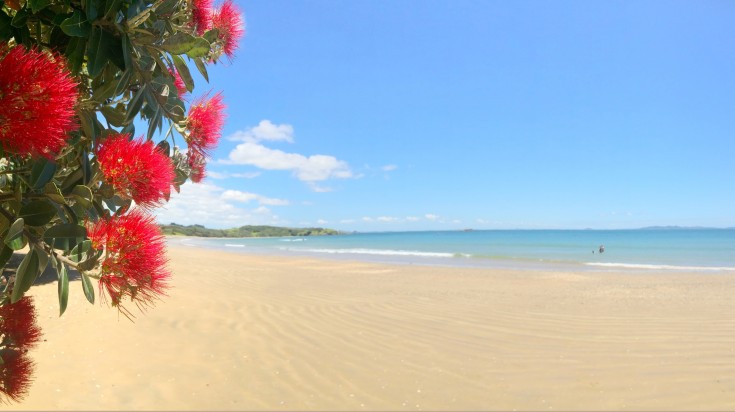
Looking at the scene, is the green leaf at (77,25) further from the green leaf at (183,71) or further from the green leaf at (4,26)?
the green leaf at (183,71)

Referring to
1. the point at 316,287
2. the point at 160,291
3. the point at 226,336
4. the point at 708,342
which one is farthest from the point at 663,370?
the point at 316,287

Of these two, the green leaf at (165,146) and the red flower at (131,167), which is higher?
the green leaf at (165,146)

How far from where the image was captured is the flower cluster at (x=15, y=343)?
3.67 ft

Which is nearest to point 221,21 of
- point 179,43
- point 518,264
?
point 179,43

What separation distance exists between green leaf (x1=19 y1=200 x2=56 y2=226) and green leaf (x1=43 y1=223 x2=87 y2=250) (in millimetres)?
22

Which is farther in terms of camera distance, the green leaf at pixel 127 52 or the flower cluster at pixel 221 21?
the flower cluster at pixel 221 21

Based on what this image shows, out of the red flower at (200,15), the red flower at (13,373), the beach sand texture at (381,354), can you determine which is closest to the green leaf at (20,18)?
the red flower at (200,15)

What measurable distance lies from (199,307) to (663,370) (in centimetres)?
511

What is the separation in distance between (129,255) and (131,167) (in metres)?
0.15

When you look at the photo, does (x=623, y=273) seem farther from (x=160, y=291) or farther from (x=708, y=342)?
(x=160, y=291)

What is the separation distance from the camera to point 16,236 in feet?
2.52

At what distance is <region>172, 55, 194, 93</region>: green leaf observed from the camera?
1137 mm

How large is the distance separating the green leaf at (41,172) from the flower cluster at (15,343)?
0.46 m

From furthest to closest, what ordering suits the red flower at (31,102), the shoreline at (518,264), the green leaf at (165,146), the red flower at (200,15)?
the shoreline at (518,264) < the red flower at (200,15) < the green leaf at (165,146) < the red flower at (31,102)
